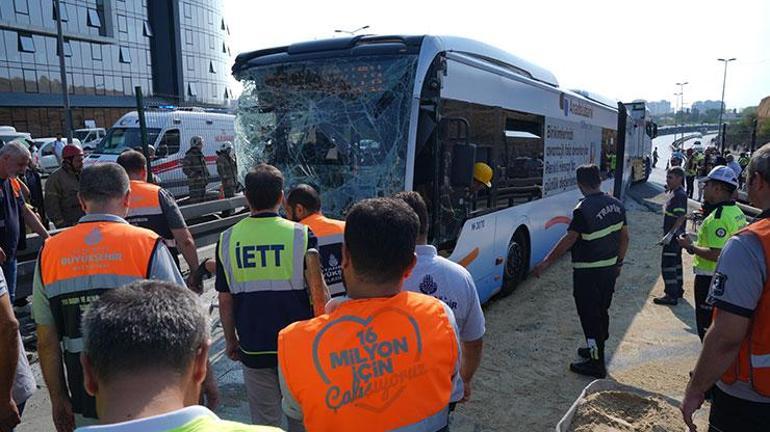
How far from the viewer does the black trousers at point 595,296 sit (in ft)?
16.9

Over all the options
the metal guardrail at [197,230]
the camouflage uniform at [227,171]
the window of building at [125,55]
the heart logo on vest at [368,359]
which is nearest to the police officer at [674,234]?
the heart logo on vest at [368,359]

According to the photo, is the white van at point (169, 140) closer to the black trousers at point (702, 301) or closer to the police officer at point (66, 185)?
the police officer at point (66, 185)

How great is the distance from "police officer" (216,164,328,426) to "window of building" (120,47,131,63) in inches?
1989

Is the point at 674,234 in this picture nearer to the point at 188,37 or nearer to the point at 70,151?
the point at 70,151

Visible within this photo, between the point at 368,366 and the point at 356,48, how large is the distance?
4274mm

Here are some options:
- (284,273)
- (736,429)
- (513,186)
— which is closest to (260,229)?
→ (284,273)

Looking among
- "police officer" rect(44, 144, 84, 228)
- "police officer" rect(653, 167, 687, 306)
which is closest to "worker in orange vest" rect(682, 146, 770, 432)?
"police officer" rect(653, 167, 687, 306)

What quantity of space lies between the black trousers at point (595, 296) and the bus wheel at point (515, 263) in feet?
6.71

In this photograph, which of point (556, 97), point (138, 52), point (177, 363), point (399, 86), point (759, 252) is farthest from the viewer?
point (138, 52)

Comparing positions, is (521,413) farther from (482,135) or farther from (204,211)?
(204,211)

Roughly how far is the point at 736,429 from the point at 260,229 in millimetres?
2819

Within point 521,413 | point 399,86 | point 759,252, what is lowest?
point 521,413

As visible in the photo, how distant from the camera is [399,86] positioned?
513 centimetres

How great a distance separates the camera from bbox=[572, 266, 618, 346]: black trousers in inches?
202
